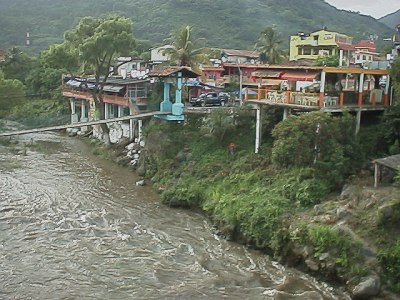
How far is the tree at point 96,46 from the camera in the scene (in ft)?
92.2

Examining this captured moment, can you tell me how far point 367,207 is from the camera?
14656 millimetres

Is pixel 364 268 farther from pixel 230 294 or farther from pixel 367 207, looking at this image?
pixel 230 294

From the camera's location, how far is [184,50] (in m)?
31.7

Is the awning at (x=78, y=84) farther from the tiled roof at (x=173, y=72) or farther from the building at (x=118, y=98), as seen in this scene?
the tiled roof at (x=173, y=72)

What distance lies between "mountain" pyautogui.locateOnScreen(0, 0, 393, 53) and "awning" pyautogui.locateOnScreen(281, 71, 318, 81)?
54.1 m

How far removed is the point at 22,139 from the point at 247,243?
23830mm

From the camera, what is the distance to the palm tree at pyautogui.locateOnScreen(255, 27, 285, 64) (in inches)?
1524

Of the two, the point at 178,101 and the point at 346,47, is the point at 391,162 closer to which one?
the point at 178,101

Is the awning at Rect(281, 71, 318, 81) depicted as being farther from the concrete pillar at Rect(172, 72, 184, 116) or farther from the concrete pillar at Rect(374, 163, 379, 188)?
the concrete pillar at Rect(172, 72, 184, 116)

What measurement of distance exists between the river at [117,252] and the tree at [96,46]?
8384 mm

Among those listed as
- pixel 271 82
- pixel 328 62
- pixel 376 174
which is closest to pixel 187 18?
pixel 328 62

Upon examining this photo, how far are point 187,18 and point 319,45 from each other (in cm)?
4032

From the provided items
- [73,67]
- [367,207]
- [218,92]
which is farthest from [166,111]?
[367,207]

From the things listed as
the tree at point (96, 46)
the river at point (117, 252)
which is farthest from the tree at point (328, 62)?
the river at point (117, 252)
